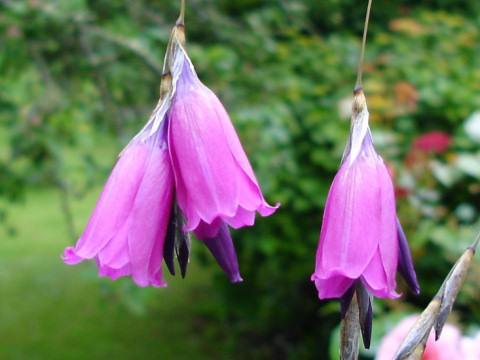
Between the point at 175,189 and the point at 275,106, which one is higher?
the point at 275,106

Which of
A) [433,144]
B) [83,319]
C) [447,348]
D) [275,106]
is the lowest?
[83,319]

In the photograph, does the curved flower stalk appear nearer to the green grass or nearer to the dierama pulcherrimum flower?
the dierama pulcherrimum flower

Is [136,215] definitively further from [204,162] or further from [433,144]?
[433,144]

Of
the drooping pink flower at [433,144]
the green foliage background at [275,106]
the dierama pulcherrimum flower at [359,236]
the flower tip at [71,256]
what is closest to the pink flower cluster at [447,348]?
the dierama pulcherrimum flower at [359,236]

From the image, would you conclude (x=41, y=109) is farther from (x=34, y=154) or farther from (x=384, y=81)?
(x=384, y=81)

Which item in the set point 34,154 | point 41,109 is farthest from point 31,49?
point 34,154

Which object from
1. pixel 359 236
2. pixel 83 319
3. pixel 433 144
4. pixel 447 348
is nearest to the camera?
pixel 359 236

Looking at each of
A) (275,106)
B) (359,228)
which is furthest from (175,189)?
(275,106)

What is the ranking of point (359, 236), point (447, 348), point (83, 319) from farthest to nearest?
1. point (83, 319)
2. point (447, 348)
3. point (359, 236)

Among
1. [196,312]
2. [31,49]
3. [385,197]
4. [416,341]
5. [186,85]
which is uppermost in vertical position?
[31,49]
